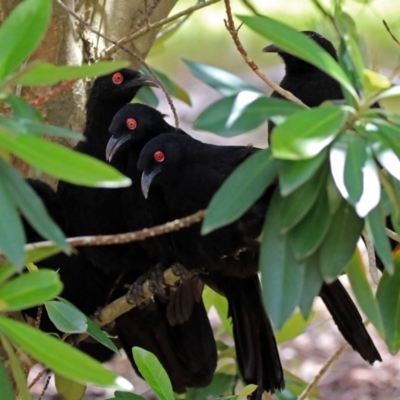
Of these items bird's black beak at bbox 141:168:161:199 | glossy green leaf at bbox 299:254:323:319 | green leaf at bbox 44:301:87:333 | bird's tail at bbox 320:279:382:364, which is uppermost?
glossy green leaf at bbox 299:254:323:319

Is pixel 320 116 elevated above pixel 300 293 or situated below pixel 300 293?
above

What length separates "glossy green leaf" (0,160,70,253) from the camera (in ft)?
3.70

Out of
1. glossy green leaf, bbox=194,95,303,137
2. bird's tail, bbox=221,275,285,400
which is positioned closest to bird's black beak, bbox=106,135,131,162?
bird's tail, bbox=221,275,285,400

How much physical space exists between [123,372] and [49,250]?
3875mm

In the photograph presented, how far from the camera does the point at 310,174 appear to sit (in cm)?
125

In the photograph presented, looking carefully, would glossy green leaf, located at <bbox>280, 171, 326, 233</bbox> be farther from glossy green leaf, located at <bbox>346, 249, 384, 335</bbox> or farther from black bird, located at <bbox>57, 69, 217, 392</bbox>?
black bird, located at <bbox>57, 69, 217, 392</bbox>

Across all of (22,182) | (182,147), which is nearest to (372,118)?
(22,182)

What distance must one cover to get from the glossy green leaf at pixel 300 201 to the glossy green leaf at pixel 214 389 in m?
1.79

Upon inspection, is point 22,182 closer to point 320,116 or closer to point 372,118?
point 320,116

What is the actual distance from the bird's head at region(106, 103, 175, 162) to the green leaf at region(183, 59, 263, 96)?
1.45m

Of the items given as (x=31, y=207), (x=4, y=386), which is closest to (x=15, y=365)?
(x=4, y=386)

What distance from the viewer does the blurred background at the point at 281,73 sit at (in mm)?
4453

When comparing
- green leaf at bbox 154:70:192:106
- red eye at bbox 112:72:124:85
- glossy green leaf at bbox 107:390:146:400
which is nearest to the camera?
glossy green leaf at bbox 107:390:146:400

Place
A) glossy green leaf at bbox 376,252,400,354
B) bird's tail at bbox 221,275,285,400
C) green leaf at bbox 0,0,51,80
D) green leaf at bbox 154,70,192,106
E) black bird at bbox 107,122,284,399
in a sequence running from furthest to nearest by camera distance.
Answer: green leaf at bbox 154,70,192,106 < bird's tail at bbox 221,275,285,400 < black bird at bbox 107,122,284,399 < glossy green leaf at bbox 376,252,400,354 < green leaf at bbox 0,0,51,80
